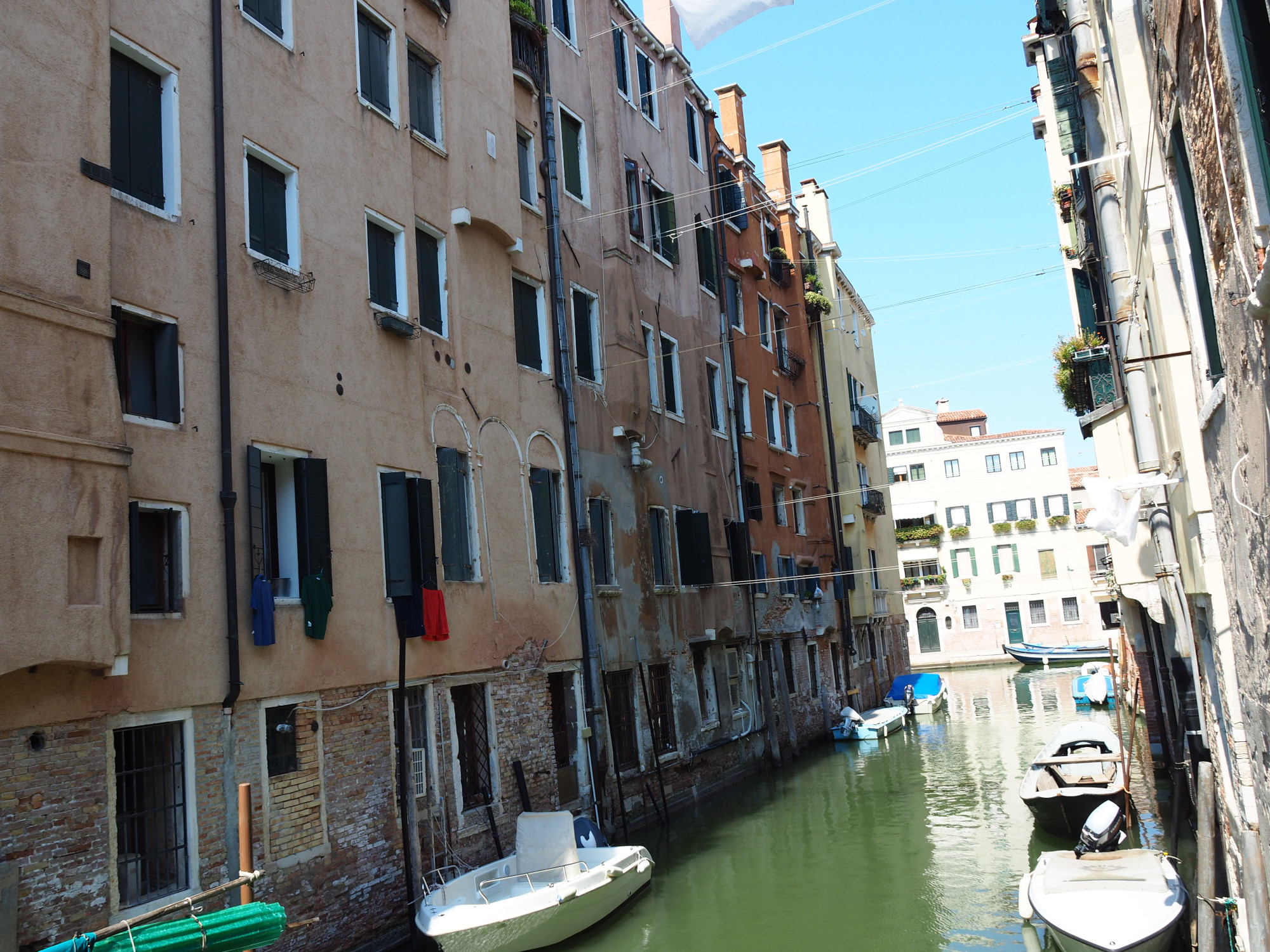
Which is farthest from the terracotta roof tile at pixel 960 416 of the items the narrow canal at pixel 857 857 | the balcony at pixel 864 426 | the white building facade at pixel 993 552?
the narrow canal at pixel 857 857

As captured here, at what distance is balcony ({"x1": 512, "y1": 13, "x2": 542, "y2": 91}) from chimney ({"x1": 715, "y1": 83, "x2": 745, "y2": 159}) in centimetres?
1211

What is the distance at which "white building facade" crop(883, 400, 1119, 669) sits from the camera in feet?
163

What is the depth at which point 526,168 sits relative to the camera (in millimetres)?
16484

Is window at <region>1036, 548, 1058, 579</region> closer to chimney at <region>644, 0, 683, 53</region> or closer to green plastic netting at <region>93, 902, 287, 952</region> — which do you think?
chimney at <region>644, 0, 683, 53</region>

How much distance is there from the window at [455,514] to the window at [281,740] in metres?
2.89

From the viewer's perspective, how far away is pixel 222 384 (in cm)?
984

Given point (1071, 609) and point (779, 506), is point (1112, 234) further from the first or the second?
point (1071, 609)

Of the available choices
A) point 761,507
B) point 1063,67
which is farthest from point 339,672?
point 761,507

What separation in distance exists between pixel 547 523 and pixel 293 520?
5182 mm

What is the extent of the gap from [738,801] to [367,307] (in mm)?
11740

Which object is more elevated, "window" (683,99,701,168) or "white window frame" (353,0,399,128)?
"window" (683,99,701,168)

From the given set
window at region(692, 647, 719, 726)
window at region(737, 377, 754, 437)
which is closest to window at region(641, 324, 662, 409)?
window at region(692, 647, 719, 726)

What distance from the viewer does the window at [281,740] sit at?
1001 cm

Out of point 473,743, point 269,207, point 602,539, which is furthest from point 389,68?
point 473,743
